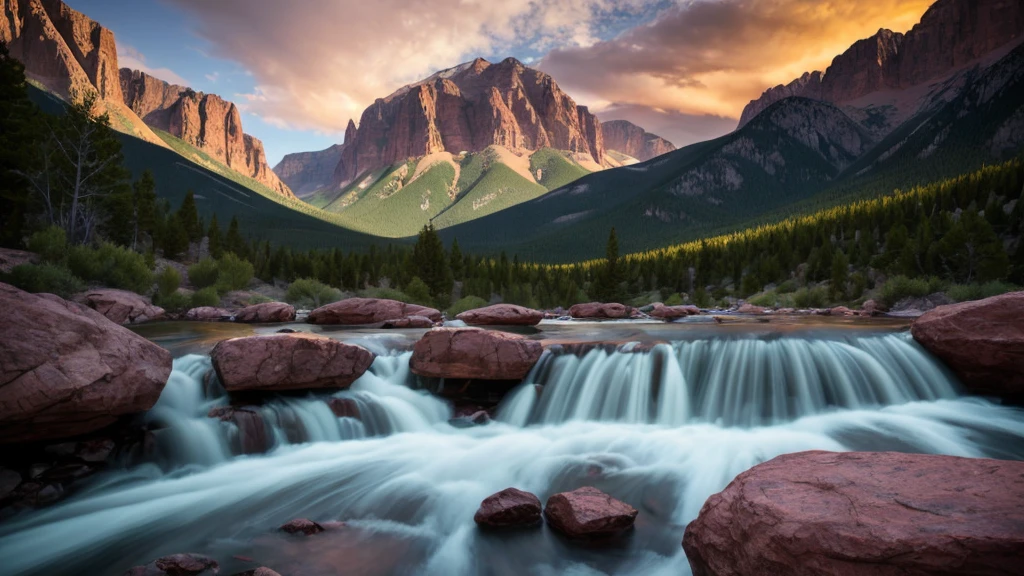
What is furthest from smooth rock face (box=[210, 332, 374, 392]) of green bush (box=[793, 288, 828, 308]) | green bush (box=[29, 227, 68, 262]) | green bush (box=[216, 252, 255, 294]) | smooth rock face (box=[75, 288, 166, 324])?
green bush (box=[793, 288, 828, 308])

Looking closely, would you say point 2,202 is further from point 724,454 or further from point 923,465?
point 923,465

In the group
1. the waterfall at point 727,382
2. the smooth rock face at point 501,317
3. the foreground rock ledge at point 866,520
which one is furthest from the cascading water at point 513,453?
the smooth rock face at point 501,317

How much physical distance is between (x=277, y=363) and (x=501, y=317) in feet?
65.5

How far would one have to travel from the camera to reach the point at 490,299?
8431cm

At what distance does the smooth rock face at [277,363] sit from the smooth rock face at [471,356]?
276 centimetres

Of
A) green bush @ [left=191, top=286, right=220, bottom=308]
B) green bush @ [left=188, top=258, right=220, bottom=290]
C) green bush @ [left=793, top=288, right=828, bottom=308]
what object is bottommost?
green bush @ [left=191, top=286, right=220, bottom=308]

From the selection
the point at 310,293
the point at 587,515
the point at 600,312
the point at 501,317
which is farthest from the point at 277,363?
the point at 310,293

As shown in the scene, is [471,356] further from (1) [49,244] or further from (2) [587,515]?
(1) [49,244]

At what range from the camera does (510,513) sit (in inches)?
310

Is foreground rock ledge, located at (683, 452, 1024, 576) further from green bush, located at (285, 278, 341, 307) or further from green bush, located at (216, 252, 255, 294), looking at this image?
green bush, located at (216, 252, 255, 294)

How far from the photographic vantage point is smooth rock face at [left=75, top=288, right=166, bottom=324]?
92.0ft

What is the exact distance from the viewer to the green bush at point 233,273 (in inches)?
2194

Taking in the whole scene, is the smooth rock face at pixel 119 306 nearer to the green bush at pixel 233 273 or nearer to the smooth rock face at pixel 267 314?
the smooth rock face at pixel 267 314

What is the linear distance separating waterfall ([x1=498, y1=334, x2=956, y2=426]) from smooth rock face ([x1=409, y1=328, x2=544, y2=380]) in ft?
2.98
